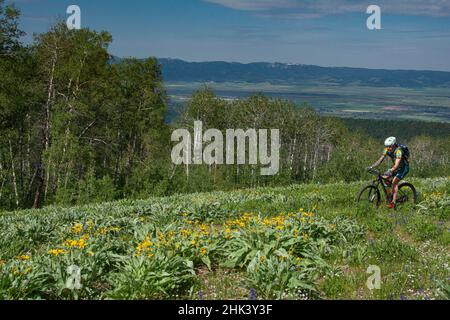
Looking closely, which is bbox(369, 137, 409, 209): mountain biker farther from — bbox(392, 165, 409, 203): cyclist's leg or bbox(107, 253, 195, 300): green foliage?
bbox(107, 253, 195, 300): green foliage

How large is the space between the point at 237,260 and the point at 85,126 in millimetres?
38535

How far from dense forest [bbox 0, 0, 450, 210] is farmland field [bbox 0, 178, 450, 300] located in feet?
78.0

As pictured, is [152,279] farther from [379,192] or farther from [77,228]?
[379,192]

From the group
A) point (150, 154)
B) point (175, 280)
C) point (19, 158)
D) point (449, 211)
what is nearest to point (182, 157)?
point (150, 154)

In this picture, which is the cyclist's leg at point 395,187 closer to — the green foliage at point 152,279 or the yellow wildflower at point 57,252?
the green foliage at point 152,279

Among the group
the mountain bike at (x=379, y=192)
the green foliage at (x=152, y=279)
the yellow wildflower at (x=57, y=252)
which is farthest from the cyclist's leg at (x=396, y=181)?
the yellow wildflower at (x=57, y=252)

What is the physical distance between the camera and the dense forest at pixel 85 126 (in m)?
34.1

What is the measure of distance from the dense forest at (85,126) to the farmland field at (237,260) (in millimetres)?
23788

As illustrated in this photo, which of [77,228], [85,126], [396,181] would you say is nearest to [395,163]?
[396,181]

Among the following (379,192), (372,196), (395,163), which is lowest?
(372,196)

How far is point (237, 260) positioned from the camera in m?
8.23
